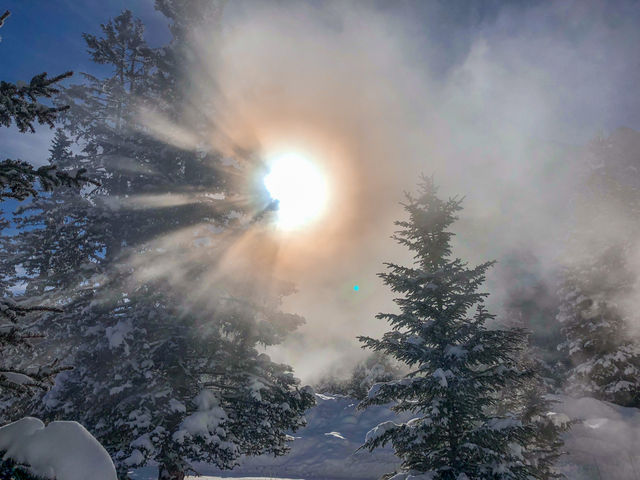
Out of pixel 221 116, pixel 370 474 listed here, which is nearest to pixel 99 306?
pixel 221 116

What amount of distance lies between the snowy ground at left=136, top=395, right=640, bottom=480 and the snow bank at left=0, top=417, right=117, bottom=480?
1879 cm

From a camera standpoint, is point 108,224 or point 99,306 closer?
point 99,306

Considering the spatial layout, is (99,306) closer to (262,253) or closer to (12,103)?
(262,253)

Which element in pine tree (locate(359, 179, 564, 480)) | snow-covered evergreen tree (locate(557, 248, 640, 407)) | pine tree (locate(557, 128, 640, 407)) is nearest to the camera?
pine tree (locate(359, 179, 564, 480))

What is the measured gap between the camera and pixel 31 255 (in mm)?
12469

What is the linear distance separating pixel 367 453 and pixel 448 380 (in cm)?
2112

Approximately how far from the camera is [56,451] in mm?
3611

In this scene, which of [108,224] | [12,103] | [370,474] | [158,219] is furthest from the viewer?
[370,474]

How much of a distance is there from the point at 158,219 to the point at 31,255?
431cm

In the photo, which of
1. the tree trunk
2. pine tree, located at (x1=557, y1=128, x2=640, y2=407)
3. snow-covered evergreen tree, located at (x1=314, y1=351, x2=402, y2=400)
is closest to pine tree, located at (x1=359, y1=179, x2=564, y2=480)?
the tree trunk

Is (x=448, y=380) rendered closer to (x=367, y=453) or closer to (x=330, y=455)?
(x=367, y=453)

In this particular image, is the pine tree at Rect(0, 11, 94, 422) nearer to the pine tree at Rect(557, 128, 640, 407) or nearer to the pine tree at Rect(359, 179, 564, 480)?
the pine tree at Rect(359, 179, 564, 480)

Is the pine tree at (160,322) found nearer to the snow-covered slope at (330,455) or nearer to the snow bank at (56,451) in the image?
the snow bank at (56,451)

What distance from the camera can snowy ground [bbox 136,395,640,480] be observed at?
62.2 feet
